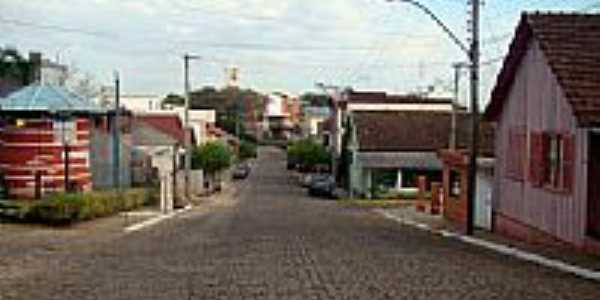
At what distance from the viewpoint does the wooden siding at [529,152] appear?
24.4 metres

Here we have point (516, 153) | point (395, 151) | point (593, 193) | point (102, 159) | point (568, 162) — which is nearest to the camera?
point (593, 193)

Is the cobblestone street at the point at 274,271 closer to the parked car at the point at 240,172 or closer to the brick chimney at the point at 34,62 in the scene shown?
the brick chimney at the point at 34,62

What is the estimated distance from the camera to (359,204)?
7206 centimetres

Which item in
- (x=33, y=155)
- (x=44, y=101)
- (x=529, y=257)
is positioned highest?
(x=44, y=101)

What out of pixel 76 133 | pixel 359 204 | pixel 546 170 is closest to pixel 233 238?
pixel 546 170

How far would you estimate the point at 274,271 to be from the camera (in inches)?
714

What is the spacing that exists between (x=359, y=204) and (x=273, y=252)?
49561mm

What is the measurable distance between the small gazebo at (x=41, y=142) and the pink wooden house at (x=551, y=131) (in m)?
18.0

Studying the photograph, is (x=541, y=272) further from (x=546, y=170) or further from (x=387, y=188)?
(x=387, y=188)

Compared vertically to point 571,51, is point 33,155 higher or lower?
lower

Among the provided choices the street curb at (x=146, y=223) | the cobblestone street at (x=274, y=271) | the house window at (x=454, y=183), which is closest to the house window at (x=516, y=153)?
the cobblestone street at (x=274, y=271)

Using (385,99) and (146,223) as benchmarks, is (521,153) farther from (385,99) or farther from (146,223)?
(385,99)

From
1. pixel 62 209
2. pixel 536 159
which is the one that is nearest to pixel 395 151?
pixel 62 209

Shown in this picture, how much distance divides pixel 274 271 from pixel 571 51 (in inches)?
455
